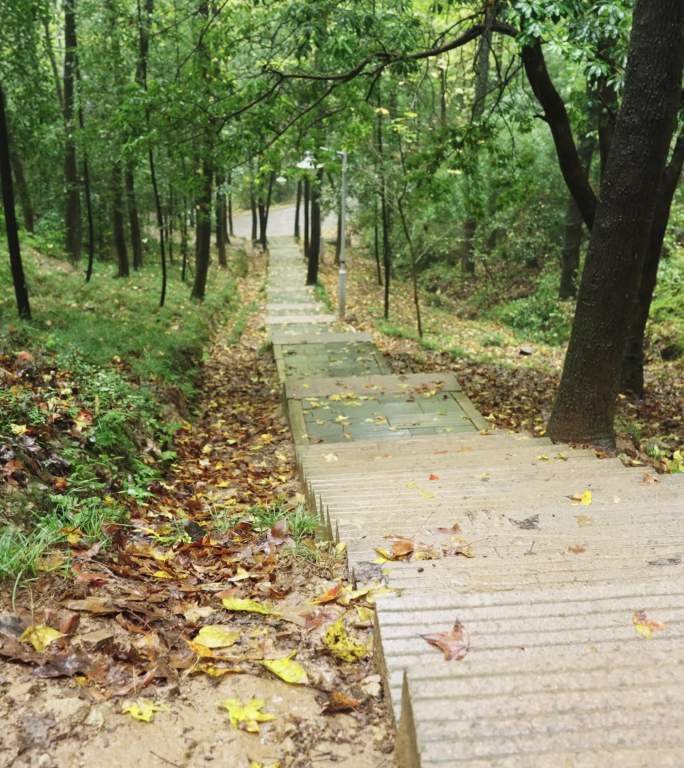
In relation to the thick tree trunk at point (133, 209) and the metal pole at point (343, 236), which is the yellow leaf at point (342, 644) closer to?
the metal pole at point (343, 236)

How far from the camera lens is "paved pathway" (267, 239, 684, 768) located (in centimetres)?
159

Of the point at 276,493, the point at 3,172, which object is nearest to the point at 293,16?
the point at 3,172

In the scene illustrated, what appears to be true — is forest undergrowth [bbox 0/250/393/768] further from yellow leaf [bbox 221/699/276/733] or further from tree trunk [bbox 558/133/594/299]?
tree trunk [bbox 558/133/594/299]

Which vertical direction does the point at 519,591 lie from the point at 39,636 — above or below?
above

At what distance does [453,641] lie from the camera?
6.77 ft

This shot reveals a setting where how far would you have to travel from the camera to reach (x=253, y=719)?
83.4 inches

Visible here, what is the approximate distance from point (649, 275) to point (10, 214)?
27.0ft

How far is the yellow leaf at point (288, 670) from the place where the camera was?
233 centimetres

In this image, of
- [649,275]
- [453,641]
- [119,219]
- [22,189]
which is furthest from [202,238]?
[453,641]

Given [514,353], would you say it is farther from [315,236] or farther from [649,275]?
[315,236]

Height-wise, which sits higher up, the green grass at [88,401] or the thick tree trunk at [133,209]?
the thick tree trunk at [133,209]

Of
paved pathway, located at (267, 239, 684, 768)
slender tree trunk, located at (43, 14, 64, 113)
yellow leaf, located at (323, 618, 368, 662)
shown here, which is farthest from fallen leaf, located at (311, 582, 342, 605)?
slender tree trunk, located at (43, 14, 64, 113)

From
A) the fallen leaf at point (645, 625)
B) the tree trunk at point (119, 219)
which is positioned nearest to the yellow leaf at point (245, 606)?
the fallen leaf at point (645, 625)

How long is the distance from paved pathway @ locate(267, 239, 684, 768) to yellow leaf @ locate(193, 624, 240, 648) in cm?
64
